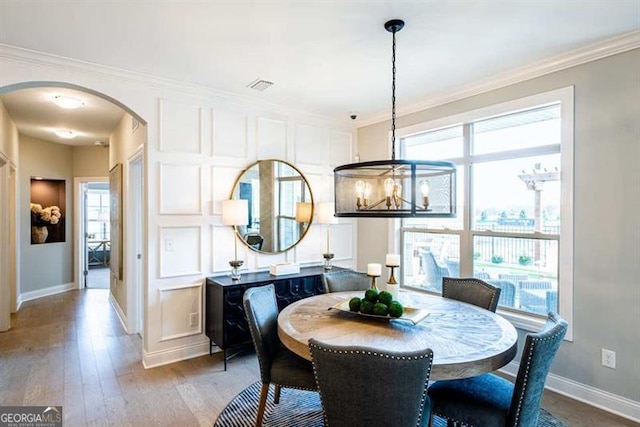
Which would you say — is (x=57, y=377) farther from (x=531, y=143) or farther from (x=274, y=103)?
(x=531, y=143)

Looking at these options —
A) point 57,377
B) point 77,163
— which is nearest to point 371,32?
point 57,377

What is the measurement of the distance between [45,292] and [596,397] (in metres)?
8.04

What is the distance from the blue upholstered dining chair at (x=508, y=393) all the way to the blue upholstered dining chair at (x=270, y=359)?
79cm

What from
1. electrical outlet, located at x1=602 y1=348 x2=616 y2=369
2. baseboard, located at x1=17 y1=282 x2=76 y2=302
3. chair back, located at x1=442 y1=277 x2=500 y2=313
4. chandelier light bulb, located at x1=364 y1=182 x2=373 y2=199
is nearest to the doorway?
baseboard, located at x1=17 y1=282 x2=76 y2=302

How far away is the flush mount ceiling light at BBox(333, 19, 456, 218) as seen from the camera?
7.10ft

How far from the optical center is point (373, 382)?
1485 mm

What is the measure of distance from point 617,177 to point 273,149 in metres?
3.25

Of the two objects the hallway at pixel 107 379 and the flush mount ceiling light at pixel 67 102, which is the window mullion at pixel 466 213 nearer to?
the hallway at pixel 107 379

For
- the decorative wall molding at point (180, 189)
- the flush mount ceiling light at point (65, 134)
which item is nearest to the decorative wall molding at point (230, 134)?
the decorative wall molding at point (180, 189)

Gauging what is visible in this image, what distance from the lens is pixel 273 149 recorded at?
4266 millimetres

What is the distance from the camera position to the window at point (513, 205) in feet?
9.98

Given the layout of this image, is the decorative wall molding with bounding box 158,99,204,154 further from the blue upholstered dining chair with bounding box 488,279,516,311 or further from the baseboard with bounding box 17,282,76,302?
the baseboard with bounding box 17,282,76,302

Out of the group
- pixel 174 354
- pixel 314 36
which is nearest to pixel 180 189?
pixel 174 354
